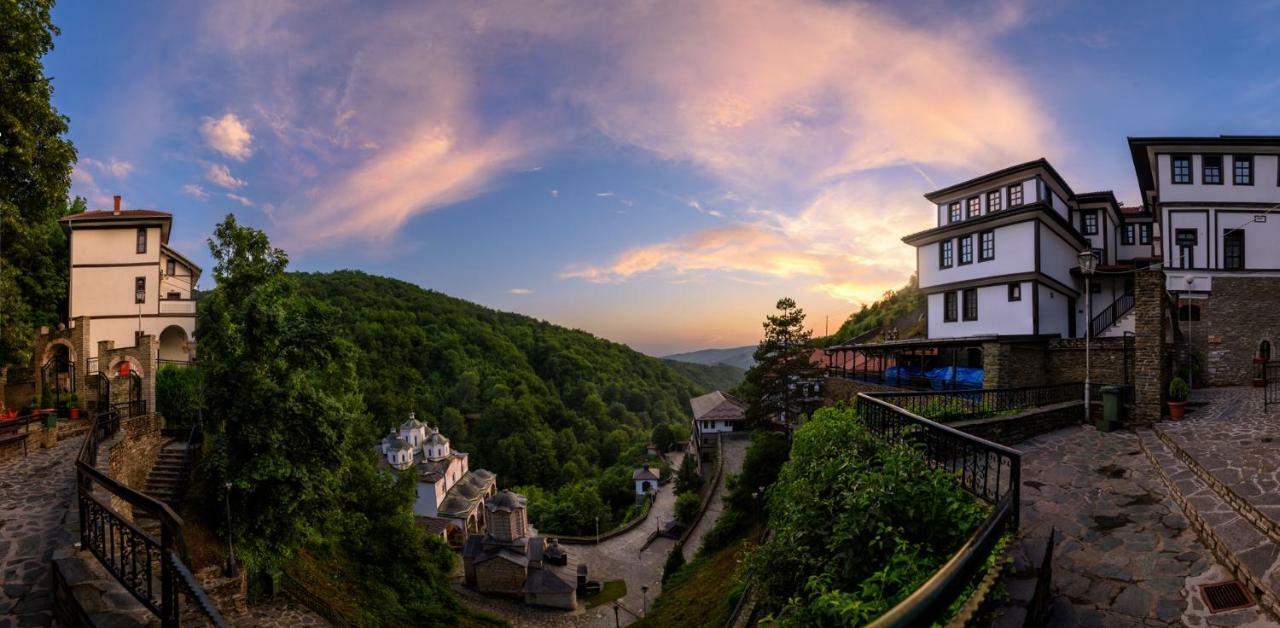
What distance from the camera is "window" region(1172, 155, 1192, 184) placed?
22.2 meters

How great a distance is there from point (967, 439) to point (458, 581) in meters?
37.0

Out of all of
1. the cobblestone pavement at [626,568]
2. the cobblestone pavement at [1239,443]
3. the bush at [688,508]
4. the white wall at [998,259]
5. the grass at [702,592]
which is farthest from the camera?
the bush at [688,508]

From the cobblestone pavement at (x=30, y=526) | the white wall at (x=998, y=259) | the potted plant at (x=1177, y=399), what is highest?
the white wall at (x=998, y=259)

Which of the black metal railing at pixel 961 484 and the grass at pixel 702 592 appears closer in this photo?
the black metal railing at pixel 961 484

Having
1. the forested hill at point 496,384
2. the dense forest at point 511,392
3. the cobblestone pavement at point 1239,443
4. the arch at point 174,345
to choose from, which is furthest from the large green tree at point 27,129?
the forested hill at point 496,384

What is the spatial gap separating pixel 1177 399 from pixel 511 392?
79749 mm

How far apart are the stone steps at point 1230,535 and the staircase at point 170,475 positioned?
20591 mm

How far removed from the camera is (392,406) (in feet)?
221

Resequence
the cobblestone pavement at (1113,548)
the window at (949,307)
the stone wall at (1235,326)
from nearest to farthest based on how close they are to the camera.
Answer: the cobblestone pavement at (1113,548) → the stone wall at (1235,326) → the window at (949,307)

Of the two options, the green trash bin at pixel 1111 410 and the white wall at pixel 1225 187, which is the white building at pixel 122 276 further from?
the white wall at pixel 1225 187

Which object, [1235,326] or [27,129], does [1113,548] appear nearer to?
[27,129]

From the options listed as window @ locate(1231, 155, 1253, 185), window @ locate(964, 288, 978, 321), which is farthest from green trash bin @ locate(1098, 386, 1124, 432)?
window @ locate(1231, 155, 1253, 185)

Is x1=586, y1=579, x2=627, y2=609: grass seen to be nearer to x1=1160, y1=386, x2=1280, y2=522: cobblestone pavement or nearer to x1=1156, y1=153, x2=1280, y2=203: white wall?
x1=1160, y1=386, x2=1280, y2=522: cobblestone pavement

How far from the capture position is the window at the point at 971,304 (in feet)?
76.8
